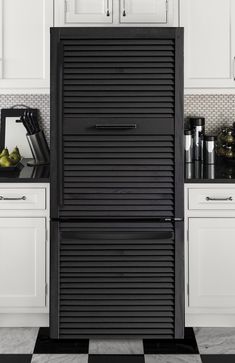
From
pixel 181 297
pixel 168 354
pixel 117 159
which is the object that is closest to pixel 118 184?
pixel 117 159

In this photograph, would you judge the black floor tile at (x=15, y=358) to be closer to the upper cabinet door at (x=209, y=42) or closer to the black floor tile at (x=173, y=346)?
the black floor tile at (x=173, y=346)

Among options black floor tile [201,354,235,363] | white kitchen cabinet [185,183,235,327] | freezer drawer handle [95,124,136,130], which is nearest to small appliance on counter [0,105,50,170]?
freezer drawer handle [95,124,136,130]

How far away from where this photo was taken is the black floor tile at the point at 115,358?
3365 mm

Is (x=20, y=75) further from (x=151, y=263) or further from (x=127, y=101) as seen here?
(x=151, y=263)

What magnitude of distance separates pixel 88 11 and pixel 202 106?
0.95 meters

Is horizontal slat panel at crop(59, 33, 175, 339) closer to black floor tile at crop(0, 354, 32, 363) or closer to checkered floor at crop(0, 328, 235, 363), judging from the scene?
checkered floor at crop(0, 328, 235, 363)

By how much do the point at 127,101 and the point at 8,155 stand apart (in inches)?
35.7

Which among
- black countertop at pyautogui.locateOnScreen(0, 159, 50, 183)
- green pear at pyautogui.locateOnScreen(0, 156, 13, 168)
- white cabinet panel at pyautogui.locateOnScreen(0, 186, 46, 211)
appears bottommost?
white cabinet panel at pyautogui.locateOnScreen(0, 186, 46, 211)

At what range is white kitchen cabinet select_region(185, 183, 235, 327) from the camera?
3.64 m

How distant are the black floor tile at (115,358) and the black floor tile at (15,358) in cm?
31

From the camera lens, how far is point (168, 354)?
3469 millimetres

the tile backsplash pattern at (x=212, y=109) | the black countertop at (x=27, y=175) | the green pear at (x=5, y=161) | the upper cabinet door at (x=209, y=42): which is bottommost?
the black countertop at (x=27, y=175)

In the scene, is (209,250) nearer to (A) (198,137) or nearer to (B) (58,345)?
(A) (198,137)

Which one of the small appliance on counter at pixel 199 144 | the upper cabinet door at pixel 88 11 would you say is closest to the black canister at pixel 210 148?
the small appliance on counter at pixel 199 144
